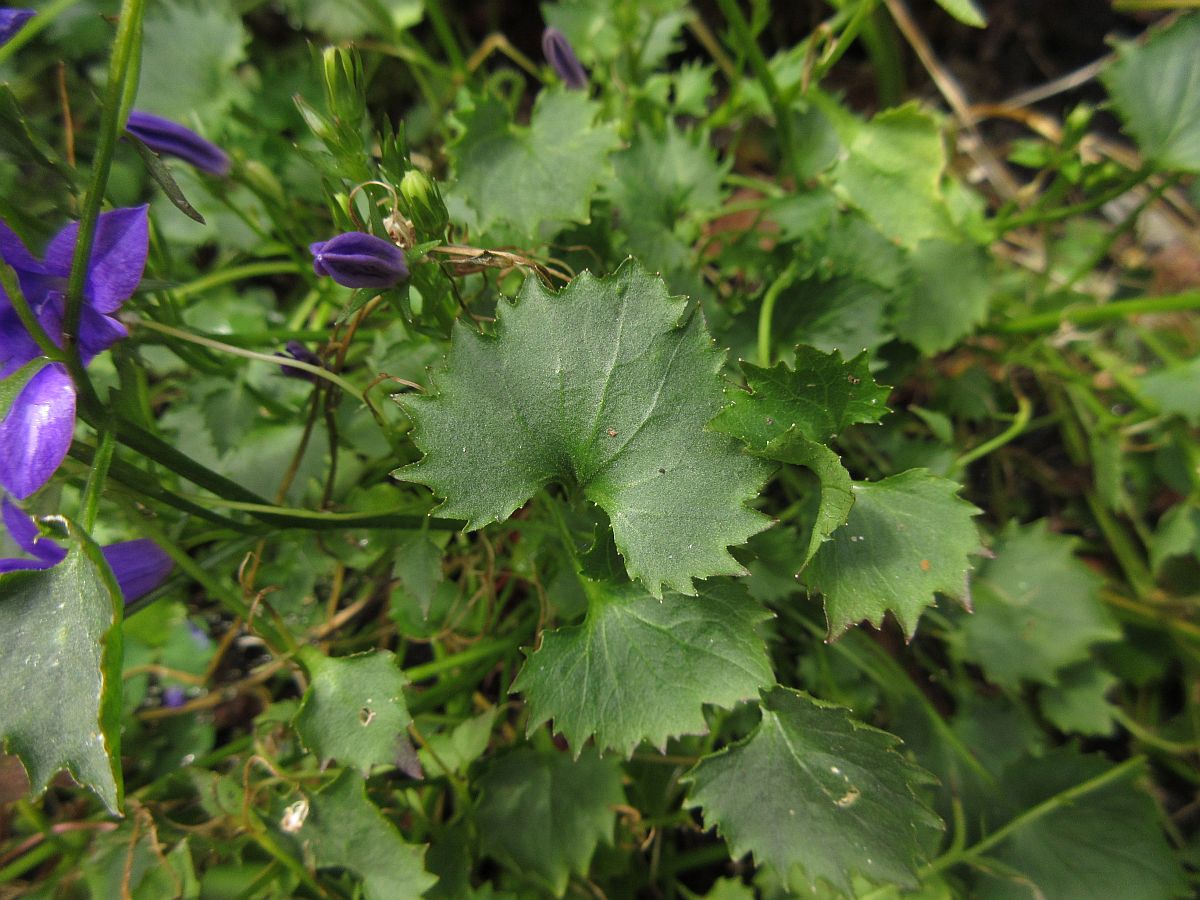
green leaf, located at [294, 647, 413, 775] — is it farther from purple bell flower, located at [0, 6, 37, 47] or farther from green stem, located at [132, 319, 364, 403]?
purple bell flower, located at [0, 6, 37, 47]

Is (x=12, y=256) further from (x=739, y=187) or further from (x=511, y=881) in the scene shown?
(x=739, y=187)

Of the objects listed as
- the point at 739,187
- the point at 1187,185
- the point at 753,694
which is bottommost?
the point at 753,694

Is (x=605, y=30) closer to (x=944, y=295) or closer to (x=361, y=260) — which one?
(x=944, y=295)

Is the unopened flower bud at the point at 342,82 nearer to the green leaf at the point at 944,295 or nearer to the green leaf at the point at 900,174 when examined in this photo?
the green leaf at the point at 900,174

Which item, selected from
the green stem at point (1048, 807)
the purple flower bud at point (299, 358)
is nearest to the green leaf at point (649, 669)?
the purple flower bud at point (299, 358)

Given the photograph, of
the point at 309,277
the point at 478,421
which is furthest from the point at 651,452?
the point at 309,277
